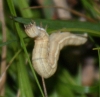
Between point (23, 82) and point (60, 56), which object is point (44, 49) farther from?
point (60, 56)

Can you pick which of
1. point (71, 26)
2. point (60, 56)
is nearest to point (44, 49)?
point (71, 26)

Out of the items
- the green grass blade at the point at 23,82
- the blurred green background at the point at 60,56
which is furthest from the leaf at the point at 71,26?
the green grass blade at the point at 23,82

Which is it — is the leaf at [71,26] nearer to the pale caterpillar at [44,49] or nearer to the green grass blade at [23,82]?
the pale caterpillar at [44,49]

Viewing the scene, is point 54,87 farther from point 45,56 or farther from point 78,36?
point 45,56

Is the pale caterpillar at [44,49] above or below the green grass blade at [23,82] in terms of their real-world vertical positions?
above

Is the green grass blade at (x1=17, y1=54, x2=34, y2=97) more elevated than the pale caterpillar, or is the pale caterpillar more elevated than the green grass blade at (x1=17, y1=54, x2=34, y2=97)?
the pale caterpillar

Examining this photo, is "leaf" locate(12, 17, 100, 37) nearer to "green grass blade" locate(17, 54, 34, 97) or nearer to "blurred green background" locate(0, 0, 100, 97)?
"blurred green background" locate(0, 0, 100, 97)

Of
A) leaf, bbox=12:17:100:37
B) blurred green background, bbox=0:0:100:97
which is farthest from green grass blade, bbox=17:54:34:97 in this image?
leaf, bbox=12:17:100:37

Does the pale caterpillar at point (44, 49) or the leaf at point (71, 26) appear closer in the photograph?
the pale caterpillar at point (44, 49)
